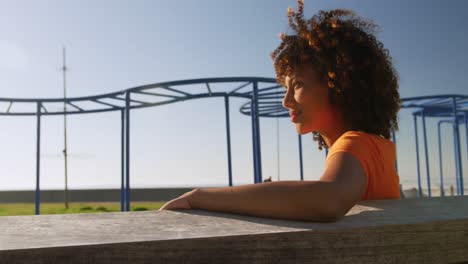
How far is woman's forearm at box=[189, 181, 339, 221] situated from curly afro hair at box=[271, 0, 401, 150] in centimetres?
73

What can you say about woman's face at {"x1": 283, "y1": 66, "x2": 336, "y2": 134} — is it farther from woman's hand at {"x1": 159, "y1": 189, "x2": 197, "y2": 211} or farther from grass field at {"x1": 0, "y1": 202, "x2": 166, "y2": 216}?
grass field at {"x1": 0, "y1": 202, "x2": 166, "y2": 216}

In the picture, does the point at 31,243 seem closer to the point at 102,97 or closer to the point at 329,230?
the point at 329,230

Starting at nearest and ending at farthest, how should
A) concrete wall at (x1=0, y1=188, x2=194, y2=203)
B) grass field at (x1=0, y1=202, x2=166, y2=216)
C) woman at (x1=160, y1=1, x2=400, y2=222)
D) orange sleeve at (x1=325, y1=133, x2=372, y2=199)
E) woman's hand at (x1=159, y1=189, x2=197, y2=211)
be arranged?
woman's hand at (x1=159, y1=189, x2=197, y2=211) < orange sleeve at (x1=325, y1=133, x2=372, y2=199) < woman at (x1=160, y1=1, x2=400, y2=222) < grass field at (x1=0, y1=202, x2=166, y2=216) < concrete wall at (x1=0, y1=188, x2=194, y2=203)

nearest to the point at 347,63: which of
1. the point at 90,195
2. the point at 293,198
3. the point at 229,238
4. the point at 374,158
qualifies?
the point at 374,158

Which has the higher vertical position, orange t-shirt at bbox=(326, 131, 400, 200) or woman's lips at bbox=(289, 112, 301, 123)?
woman's lips at bbox=(289, 112, 301, 123)

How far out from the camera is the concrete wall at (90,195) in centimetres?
2477

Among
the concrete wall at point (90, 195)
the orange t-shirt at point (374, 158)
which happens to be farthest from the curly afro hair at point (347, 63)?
the concrete wall at point (90, 195)

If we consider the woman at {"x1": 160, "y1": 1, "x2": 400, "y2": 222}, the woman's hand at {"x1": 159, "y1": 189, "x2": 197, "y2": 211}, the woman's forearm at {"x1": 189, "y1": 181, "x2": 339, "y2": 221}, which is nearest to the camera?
the woman's forearm at {"x1": 189, "y1": 181, "x2": 339, "y2": 221}

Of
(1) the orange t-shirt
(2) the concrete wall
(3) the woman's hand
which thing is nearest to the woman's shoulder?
(1) the orange t-shirt

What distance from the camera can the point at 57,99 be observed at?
11992 mm

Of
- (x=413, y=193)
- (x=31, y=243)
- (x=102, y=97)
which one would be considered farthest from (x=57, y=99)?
(x=413, y=193)

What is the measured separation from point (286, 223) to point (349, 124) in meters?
0.99

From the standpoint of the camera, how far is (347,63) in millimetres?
1777

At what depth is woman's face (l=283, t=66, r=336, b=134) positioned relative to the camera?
178 cm
